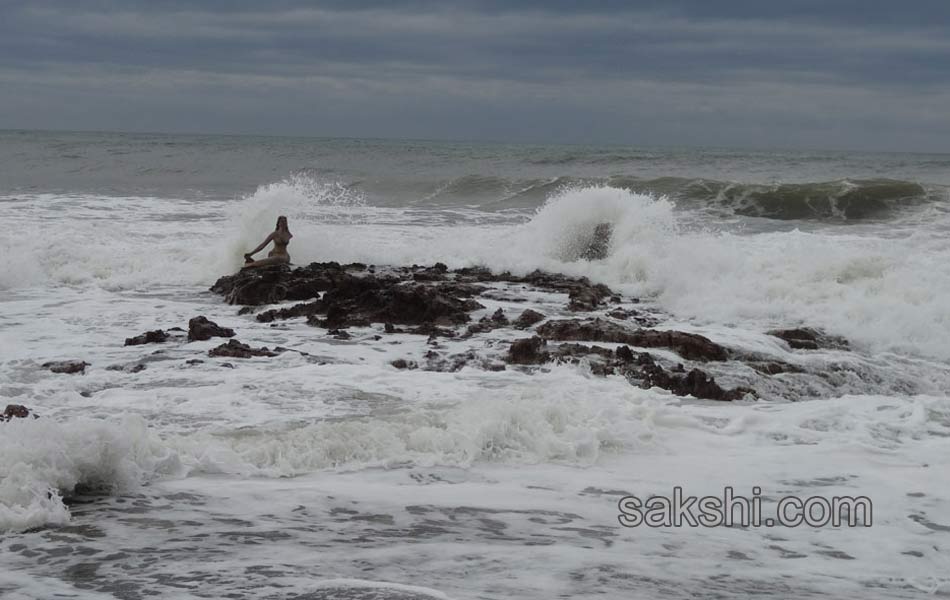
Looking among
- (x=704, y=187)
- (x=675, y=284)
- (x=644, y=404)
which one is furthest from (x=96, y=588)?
(x=704, y=187)

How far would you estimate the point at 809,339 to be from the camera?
10.9m

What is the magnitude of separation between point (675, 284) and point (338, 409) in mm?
7346

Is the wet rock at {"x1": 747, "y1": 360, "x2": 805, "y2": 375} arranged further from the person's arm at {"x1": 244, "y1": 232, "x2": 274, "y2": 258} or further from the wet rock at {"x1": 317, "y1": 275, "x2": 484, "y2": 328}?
the person's arm at {"x1": 244, "y1": 232, "x2": 274, "y2": 258}

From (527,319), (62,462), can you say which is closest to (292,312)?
(527,319)

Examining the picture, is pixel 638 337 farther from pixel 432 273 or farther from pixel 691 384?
pixel 432 273

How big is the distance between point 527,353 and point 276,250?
699 centimetres

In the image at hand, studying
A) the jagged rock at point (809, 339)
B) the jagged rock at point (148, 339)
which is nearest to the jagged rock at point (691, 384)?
the jagged rock at point (809, 339)

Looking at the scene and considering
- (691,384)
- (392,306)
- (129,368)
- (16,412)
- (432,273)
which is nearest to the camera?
(16,412)

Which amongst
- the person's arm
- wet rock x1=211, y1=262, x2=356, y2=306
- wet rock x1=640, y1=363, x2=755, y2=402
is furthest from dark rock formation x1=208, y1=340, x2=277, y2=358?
the person's arm

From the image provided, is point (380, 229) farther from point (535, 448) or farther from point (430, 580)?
point (430, 580)

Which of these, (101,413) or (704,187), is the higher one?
(704,187)

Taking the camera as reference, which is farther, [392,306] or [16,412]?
[392,306]

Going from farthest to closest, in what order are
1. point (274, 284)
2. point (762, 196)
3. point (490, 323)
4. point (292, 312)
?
1. point (762, 196)
2. point (274, 284)
3. point (292, 312)
4. point (490, 323)

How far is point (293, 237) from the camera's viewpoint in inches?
651
